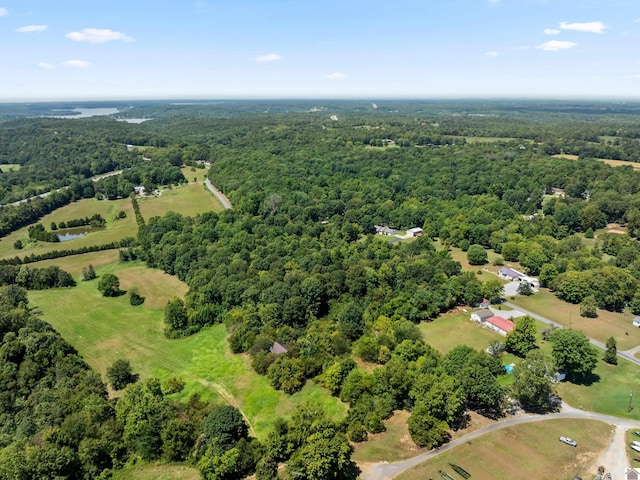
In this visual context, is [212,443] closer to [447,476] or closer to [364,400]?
[364,400]

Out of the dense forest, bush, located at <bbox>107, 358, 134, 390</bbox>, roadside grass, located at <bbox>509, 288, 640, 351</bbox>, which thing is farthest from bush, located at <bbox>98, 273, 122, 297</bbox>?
roadside grass, located at <bbox>509, 288, 640, 351</bbox>

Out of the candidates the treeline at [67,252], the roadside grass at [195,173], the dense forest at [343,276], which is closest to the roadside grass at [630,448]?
the dense forest at [343,276]

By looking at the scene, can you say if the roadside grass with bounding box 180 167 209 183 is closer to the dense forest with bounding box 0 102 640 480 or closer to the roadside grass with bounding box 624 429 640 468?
the dense forest with bounding box 0 102 640 480

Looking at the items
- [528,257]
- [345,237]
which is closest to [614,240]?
[528,257]

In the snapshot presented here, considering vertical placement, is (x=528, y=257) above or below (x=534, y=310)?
above

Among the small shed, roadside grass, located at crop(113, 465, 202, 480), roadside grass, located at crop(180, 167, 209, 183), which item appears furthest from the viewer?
roadside grass, located at crop(180, 167, 209, 183)
